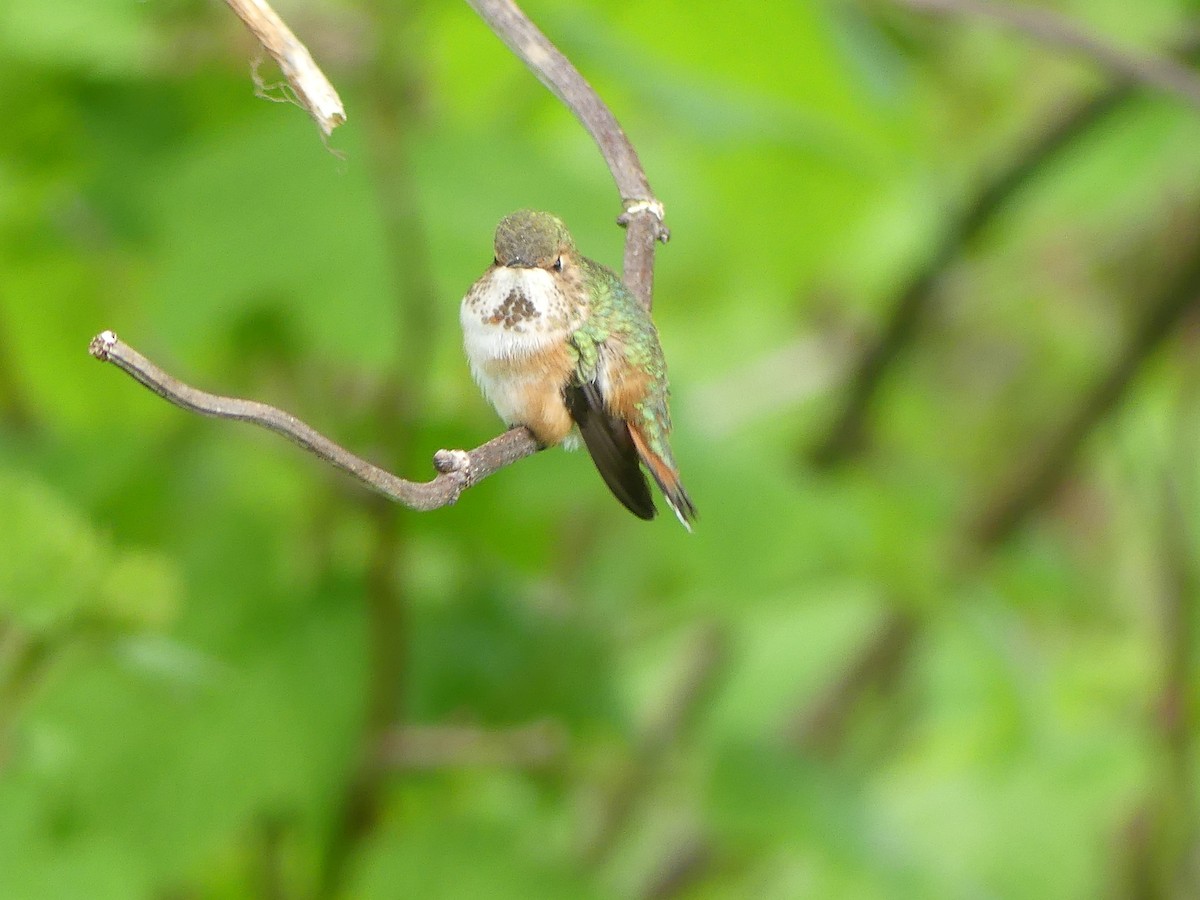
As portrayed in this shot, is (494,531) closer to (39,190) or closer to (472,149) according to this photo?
(472,149)

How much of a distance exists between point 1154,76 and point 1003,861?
6.58 feet

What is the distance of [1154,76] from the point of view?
1.81 m

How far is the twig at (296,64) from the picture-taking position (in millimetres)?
845

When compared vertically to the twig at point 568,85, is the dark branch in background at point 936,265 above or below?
above

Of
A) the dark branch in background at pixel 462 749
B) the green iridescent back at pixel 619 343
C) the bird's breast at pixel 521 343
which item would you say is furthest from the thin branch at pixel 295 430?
the dark branch in background at pixel 462 749

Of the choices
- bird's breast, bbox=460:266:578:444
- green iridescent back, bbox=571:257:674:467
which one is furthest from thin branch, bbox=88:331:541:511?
green iridescent back, bbox=571:257:674:467

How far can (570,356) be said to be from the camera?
4.70 feet

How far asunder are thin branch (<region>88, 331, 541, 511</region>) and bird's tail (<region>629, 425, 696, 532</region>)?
0.26m

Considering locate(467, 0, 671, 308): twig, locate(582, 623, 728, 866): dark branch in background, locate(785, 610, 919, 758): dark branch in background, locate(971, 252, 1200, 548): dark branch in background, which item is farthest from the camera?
locate(785, 610, 919, 758): dark branch in background

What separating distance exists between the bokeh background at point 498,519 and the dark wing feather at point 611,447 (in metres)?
0.52

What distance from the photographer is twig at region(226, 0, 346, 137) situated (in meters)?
0.85

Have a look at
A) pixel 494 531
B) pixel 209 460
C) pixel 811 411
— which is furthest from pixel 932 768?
pixel 209 460

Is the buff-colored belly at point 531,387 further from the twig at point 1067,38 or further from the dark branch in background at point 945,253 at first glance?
the dark branch in background at point 945,253

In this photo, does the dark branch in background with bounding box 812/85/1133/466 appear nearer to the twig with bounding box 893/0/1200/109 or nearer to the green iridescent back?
the twig with bounding box 893/0/1200/109
